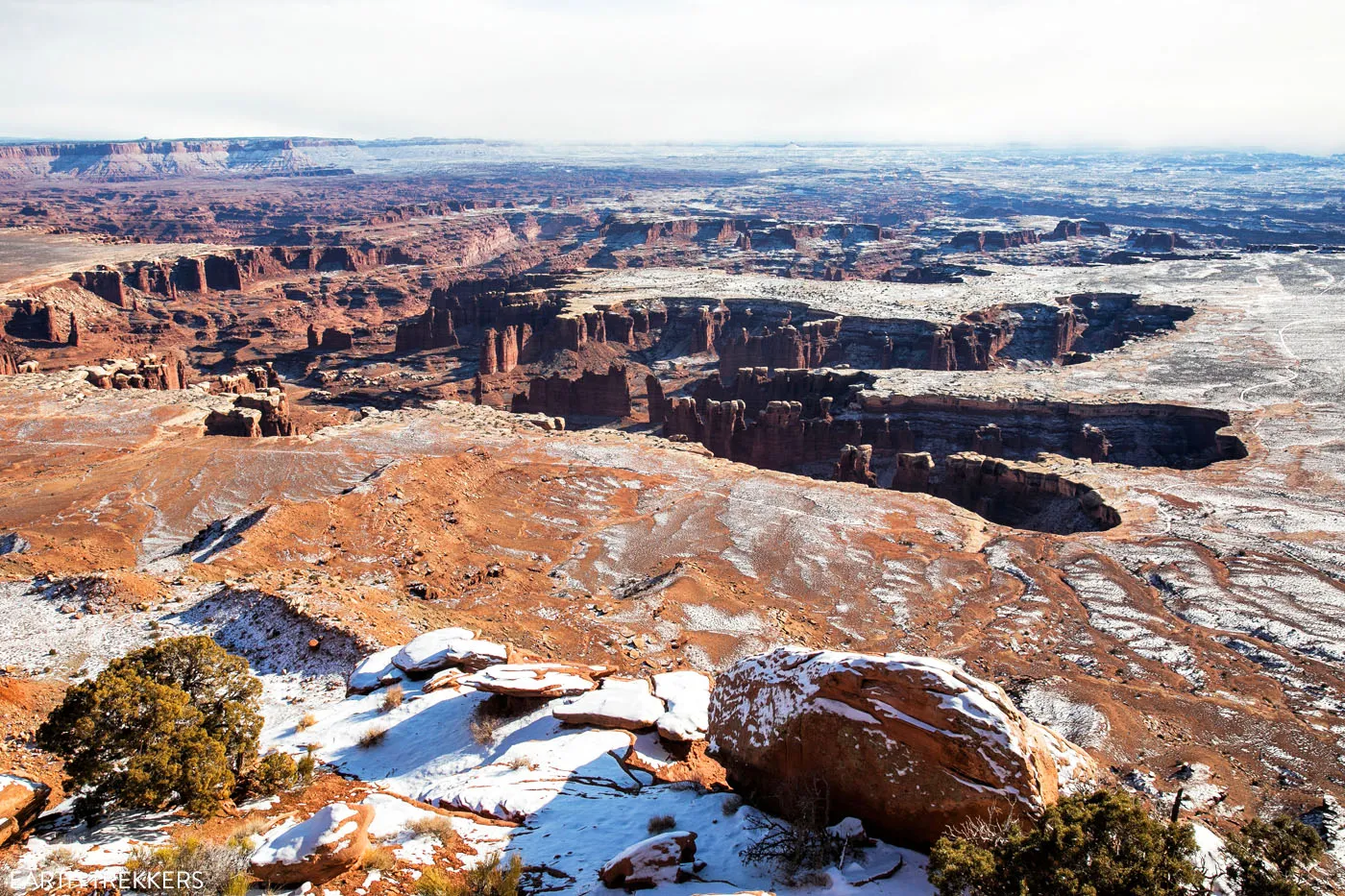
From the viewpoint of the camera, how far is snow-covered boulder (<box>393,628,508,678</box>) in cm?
1773

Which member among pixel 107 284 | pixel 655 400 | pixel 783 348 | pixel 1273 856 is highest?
pixel 107 284

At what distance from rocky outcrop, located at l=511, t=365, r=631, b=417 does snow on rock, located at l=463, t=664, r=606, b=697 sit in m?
55.7

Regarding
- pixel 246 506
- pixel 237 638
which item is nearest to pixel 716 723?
pixel 237 638

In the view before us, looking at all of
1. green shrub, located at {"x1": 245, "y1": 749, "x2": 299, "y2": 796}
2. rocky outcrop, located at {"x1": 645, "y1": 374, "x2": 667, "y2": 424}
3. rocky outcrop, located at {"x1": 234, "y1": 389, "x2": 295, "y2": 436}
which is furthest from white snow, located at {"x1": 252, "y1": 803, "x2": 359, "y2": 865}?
rocky outcrop, located at {"x1": 645, "y1": 374, "x2": 667, "y2": 424}

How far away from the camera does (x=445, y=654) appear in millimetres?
17922

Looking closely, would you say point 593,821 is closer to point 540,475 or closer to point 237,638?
point 237,638

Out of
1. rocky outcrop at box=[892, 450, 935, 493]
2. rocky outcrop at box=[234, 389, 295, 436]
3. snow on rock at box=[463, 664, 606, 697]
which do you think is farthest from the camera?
rocky outcrop at box=[892, 450, 935, 493]

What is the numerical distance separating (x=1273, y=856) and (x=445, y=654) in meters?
14.4

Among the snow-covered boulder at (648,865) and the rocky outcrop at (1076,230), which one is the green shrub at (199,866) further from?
the rocky outcrop at (1076,230)

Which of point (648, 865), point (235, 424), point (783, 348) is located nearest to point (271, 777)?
point (648, 865)

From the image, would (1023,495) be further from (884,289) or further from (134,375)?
(884,289)

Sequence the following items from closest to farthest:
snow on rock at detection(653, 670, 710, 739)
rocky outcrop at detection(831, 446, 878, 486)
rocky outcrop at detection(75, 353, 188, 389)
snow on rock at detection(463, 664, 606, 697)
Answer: snow on rock at detection(653, 670, 710, 739), snow on rock at detection(463, 664, 606, 697), rocky outcrop at detection(831, 446, 878, 486), rocky outcrop at detection(75, 353, 188, 389)

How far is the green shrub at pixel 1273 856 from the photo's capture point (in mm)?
8336

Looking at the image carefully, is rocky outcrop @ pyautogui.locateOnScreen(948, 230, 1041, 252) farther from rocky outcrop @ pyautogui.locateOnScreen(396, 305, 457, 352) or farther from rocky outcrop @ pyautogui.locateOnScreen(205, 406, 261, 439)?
rocky outcrop @ pyautogui.locateOnScreen(205, 406, 261, 439)
